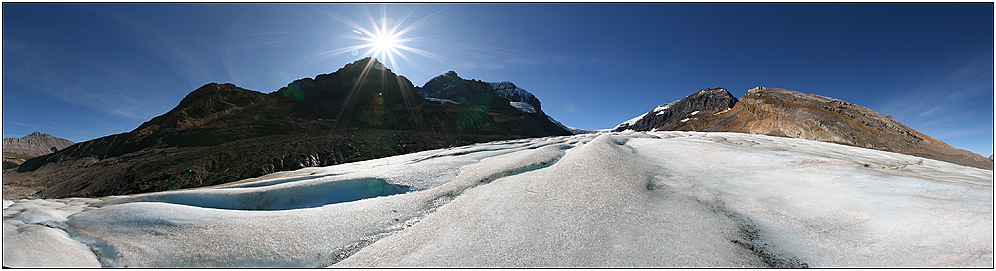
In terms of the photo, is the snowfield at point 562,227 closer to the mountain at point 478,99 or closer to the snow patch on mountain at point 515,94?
the mountain at point 478,99

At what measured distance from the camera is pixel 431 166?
22.5 ft

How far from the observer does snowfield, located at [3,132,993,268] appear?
2.46 meters

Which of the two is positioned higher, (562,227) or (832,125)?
(832,125)

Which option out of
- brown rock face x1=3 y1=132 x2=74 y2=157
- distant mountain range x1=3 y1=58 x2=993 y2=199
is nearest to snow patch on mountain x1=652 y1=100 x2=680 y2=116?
distant mountain range x1=3 y1=58 x2=993 y2=199

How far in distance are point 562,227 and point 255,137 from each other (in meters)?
33.0

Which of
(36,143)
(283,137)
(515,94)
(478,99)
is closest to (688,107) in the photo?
(478,99)

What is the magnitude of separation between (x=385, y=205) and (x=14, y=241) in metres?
3.05

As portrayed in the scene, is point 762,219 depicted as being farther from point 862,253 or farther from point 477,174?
point 477,174

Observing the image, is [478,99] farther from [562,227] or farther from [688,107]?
[562,227]

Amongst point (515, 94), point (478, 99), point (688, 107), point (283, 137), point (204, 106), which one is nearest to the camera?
point (283, 137)

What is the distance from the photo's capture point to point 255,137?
26422 millimetres

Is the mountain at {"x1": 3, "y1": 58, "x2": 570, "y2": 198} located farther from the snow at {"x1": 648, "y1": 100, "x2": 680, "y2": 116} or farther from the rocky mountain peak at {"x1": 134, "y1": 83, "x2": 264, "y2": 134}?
the snow at {"x1": 648, "y1": 100, "x2": 680, "y2": 116}

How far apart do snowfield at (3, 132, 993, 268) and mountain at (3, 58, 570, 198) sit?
578 inches

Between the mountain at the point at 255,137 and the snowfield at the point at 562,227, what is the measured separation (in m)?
14.7
